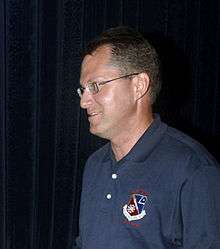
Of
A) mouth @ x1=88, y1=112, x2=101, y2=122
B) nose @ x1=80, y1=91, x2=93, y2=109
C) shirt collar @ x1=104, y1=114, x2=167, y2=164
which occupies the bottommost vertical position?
shirt collar @ x1=104, y1=114, x2=167, y2=164

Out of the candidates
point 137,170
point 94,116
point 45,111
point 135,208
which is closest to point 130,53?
point 94,116

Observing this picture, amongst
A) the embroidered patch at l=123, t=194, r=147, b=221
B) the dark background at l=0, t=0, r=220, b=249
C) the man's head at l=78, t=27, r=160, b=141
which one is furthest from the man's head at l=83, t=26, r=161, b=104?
the dark background at l=0, t=0, r=220, b=249

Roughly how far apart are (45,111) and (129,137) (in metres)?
1.27

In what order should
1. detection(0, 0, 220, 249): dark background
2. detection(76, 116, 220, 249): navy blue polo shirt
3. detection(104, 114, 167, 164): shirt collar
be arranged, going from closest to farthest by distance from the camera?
1. detection(76, 116, 220, 249): navy blue polo shirt
2. detection(104, 114, 167, 164): shirt collar
3. detection(0, 0, 220, 249): dark background

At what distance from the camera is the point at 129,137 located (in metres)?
1.19

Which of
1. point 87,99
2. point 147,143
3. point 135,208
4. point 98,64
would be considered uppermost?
point 98,64

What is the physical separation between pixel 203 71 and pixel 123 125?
1996mm

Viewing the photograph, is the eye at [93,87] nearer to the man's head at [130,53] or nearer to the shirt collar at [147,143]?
the man's head at [130,53]

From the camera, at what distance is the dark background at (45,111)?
89.3 inches

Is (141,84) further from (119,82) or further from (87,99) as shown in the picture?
(87,99)

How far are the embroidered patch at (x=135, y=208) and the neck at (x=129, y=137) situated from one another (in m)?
0.16

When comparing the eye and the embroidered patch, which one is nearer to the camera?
the embroidered patch

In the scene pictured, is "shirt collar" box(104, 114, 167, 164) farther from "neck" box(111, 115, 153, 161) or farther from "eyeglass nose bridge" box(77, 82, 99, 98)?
"eyeglass nose bridge" box(77, 82, 99, 98)

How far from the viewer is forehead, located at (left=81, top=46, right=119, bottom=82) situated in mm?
1167
